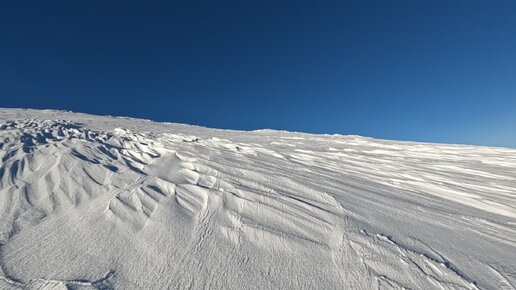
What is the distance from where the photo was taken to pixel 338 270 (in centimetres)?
252

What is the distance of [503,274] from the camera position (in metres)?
2.53

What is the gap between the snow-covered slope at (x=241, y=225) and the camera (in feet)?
7.93

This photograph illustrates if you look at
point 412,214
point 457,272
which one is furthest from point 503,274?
point 412,214

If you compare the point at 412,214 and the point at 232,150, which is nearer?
the point at 412,214

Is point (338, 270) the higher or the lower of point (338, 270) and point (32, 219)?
the higher

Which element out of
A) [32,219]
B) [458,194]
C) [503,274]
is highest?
[458,194]

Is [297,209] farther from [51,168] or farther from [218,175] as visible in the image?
[51,168]

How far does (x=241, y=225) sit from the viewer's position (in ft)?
10.7

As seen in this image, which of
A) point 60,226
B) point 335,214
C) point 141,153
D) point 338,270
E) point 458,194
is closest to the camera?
point 338,270

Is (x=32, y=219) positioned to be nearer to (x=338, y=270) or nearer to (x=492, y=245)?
(x=338, y=270)

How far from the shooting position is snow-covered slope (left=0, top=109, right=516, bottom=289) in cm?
242

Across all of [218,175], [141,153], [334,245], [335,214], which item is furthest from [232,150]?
[334,245]

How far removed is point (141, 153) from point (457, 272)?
5.70 m

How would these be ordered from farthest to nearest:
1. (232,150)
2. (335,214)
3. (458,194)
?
(232,150), (458,194), (335,214)
